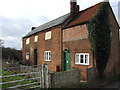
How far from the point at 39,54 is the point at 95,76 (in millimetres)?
11895

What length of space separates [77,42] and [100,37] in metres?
2.51

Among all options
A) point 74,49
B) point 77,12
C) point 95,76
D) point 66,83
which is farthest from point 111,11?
point 66,83

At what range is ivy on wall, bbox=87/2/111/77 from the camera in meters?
11.4

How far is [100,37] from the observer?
11.7 meters

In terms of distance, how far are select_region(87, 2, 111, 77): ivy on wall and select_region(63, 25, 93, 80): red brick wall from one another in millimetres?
664

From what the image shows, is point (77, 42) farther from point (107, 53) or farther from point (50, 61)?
point (50, 61)

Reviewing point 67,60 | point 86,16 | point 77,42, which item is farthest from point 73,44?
point 86,16

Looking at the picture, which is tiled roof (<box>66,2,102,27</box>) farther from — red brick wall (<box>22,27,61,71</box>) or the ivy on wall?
red brick wall (<box>22,27,61,71</box>)

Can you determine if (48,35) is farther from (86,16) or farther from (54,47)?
(86,16)

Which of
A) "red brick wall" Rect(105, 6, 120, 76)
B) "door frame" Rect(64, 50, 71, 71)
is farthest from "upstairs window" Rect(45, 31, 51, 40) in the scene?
"red brick wall" Rect(105, 6, 120, 76)

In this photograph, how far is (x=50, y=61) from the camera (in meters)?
17.1

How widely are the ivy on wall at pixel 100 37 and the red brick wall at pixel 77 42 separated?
664mm

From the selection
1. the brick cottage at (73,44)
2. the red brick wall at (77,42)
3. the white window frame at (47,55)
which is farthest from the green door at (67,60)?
the white window frame at (47,55)

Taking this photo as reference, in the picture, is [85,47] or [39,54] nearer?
[85,47]
